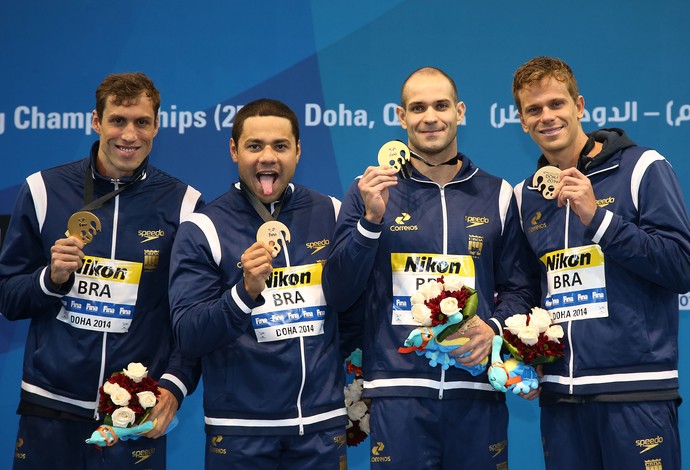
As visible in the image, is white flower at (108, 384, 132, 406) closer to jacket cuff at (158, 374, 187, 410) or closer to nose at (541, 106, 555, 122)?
jacket cuff at (158, 374, 187, 410)

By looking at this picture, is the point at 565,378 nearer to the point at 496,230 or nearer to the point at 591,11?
the point at 496,230

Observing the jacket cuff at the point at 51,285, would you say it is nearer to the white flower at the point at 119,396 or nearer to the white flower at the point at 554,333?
the white flower at the point at 119,396

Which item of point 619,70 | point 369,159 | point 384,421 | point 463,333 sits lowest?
point 384,421

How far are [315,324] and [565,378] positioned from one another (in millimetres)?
1113

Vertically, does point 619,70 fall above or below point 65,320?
above

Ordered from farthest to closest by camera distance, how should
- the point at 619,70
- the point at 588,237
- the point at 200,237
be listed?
the point at 619,70 < the point at 200,237 < the point at 588,237

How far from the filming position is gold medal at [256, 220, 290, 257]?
3.68 meters

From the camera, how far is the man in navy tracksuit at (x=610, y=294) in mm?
3541

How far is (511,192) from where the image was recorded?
13.3 feet

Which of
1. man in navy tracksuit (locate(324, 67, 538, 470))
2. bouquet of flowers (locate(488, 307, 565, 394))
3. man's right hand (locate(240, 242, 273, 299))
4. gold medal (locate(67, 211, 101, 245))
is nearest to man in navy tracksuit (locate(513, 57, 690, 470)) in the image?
bouquet of flowers (locate(488, 307, 565, 394))

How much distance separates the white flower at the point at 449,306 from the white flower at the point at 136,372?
4.43 ft

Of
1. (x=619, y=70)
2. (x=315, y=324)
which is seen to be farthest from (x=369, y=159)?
Result: (x=315, y=324)

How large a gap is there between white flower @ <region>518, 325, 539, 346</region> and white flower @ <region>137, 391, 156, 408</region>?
161 centimetres

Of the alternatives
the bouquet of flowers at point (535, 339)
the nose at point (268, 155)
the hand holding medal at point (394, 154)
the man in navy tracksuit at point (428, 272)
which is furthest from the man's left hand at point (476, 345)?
the nose at point (268, 155)
